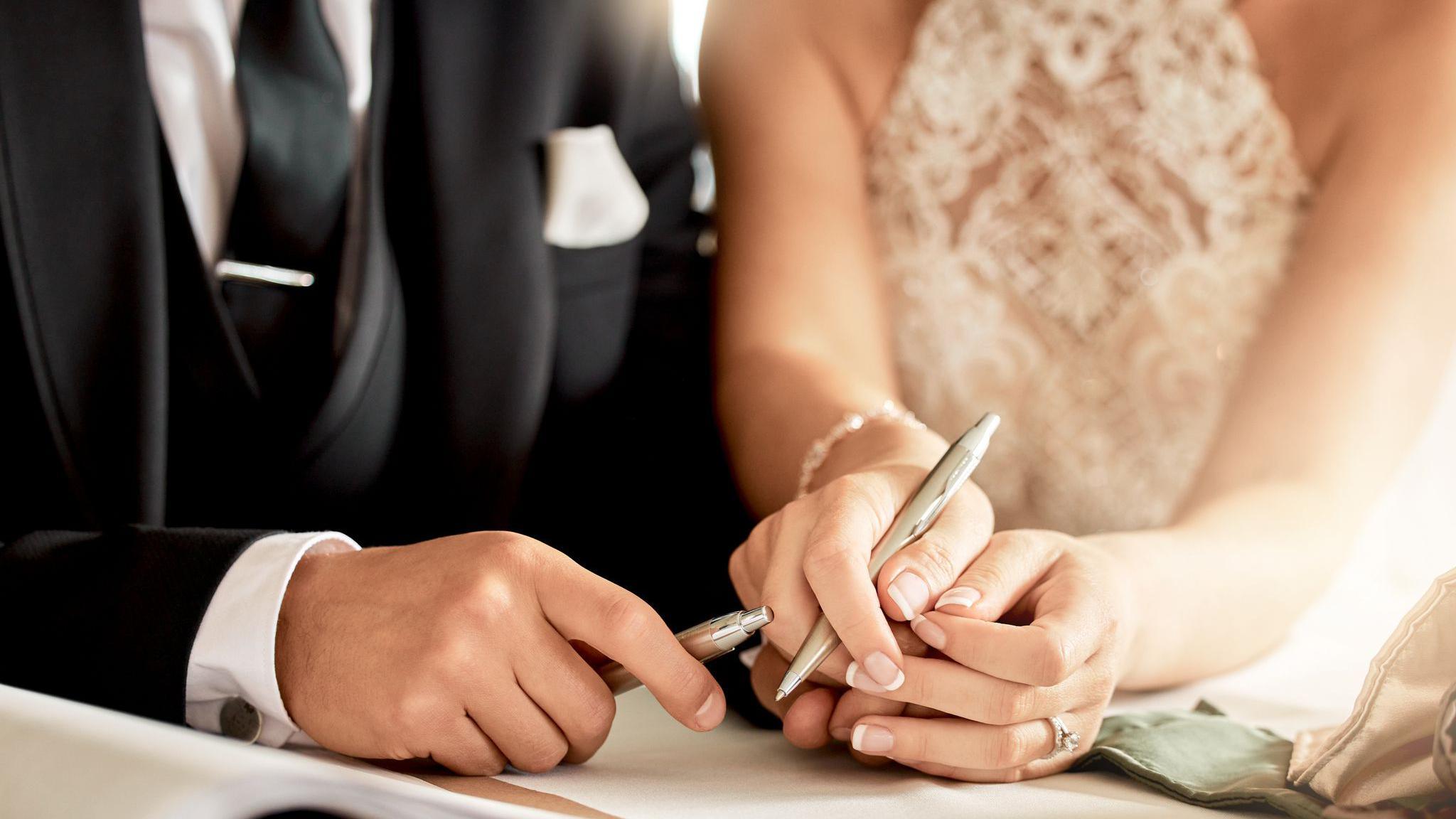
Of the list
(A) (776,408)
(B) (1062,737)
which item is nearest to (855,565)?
(B) (1062,737)

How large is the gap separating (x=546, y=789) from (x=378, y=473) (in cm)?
45

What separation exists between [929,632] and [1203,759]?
15 cm

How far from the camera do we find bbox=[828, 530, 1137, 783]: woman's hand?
495mm

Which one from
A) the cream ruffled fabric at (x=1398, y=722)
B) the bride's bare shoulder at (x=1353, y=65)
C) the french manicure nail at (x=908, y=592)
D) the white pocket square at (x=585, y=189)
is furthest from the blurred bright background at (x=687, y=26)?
the cream ruffled fabric at (x=1398, y=722)

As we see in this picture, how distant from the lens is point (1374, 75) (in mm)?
935

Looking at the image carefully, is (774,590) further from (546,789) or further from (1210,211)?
(1210,211)

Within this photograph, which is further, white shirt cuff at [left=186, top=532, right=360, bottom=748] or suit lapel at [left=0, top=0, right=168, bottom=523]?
suit lapel at [left=0, top=0, right=168, bottom=523]

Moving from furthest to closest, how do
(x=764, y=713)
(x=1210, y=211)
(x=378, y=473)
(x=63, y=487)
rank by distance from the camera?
(x=1210, y=211)
(x=378, y=473)
(x=63, y=487)
(x=764, y=713)

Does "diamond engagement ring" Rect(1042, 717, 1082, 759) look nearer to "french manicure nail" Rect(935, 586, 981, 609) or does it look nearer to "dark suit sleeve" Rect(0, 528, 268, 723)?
"french manicure nail" Rect(935, 586, 981, 609)

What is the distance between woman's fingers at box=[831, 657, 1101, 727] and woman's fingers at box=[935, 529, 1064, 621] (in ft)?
0.09

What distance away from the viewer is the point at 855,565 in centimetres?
51

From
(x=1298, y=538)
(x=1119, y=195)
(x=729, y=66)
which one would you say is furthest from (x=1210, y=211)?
(x=729, y=66)

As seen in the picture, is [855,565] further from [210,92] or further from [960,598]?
[210,92]

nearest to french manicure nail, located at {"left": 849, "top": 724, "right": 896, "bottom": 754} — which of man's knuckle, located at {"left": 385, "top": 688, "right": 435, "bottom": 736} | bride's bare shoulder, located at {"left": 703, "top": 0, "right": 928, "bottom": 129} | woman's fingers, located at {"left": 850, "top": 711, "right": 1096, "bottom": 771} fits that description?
woman's fingers, located at {"left": 850, "top": 711, "right": 1096, "bottom": 771}
